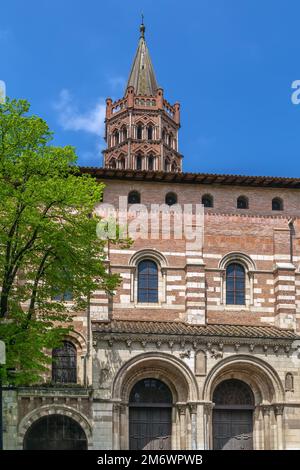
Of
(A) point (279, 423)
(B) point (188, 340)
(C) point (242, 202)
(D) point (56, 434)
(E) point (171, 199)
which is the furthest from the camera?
(C) point (242, 202)

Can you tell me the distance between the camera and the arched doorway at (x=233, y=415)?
1447 inches

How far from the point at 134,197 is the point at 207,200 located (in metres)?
3.59

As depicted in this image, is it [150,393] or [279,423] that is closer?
[279,423]

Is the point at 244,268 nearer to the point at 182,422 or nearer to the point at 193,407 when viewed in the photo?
the point at 193,407

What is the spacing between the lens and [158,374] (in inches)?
1436

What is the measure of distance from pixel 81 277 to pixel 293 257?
1388cm

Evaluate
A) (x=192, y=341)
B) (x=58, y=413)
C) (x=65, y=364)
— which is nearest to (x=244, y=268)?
(x=192, y=341)

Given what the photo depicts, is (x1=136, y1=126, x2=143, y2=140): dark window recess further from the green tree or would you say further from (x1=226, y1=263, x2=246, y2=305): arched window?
the green tree

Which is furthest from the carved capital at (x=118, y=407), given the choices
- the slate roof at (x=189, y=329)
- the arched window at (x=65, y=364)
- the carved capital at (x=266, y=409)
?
the carved capital at (x=266, y=409)

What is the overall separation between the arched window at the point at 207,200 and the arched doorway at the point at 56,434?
12259 millimetres

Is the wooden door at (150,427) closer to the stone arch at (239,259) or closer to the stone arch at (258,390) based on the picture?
the stone arch at (258,390)

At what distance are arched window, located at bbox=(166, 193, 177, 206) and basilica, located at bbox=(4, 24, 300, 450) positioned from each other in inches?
5.5

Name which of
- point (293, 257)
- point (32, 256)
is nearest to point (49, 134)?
point (32, 256)

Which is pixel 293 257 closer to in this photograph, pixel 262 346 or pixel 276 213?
pixel 276 213
